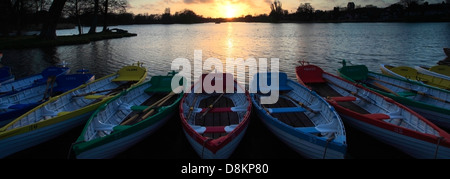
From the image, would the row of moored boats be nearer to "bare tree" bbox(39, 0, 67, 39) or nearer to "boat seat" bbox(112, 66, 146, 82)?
"boat seat" bbox(112, 66, 146, 82)

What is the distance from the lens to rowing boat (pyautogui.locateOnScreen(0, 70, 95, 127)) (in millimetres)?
8927

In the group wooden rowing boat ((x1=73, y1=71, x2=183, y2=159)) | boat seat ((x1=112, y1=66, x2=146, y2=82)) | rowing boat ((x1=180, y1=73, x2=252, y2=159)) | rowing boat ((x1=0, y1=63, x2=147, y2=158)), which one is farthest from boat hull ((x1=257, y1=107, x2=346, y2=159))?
boat seat ((x1=112, y1=66, x2=146, y2=82))

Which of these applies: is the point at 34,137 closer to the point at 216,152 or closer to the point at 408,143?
the point at 216,152

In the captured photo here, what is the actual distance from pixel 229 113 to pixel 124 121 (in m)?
4.42

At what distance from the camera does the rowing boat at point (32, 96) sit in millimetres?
8927

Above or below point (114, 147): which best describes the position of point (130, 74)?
above

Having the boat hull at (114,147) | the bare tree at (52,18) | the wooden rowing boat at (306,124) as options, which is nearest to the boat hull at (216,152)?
the wooden rowing boat at (306,124)

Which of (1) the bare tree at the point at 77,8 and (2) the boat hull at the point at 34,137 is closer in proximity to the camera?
(2) the boat hull at the point at 34,137

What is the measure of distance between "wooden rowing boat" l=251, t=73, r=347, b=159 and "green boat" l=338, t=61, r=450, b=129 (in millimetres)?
3931

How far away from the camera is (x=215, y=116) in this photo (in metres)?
9.62

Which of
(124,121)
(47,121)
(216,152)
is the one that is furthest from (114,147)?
(216,152)

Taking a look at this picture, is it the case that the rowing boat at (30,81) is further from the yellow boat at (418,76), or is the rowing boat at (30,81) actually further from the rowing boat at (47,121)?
the yellow boat at (418,76)

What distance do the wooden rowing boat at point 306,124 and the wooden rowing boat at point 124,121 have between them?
4.44 metres

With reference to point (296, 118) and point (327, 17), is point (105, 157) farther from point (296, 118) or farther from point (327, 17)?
point (327, 17)
